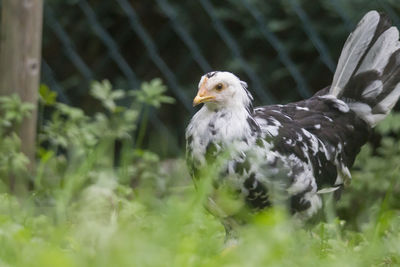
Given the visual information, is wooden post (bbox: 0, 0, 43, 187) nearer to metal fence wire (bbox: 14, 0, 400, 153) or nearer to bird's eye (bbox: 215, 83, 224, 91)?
metal fence wire (bbox: 14, 0, 400, 153)

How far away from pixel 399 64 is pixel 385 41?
129 millimetres

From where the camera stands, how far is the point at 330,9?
166 inches

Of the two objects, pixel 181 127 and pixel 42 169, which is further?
pixel 181 127

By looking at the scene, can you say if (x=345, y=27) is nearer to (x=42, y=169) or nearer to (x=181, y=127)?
(x=181, y=127)

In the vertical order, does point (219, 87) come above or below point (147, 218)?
above

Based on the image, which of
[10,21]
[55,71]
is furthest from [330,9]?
[55,71]

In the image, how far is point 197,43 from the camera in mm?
4750

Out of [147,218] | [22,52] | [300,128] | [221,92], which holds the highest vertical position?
[22,52]

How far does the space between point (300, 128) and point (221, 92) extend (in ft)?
1.28

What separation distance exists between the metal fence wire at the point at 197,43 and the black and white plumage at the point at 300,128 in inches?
21.8

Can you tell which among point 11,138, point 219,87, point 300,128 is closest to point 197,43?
point 11,138

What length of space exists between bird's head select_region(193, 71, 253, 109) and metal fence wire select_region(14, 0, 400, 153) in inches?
43.8

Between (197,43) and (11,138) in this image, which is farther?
(197,43)

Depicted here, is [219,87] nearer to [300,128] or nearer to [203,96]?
[203,96]
